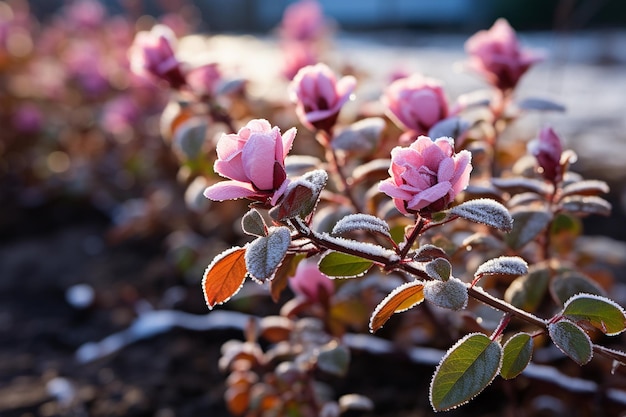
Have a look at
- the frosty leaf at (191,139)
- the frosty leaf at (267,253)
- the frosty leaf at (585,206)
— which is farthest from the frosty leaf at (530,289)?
the frosty leaf at (191,139)

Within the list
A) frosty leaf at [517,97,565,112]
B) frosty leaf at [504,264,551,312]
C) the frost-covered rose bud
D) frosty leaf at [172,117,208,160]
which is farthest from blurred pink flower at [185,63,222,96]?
frosty leaf at [504,264,551,312]

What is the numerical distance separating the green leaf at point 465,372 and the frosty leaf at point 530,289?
0.31 metres

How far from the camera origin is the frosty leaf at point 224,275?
78 centimetres

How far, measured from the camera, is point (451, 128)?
97 cm

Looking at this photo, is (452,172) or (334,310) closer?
(452,172)

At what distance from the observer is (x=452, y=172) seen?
688 mm

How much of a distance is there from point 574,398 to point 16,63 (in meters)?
3.33

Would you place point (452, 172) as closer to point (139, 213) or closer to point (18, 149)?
point (139, 213)

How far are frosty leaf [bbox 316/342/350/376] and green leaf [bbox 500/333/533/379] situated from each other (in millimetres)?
325

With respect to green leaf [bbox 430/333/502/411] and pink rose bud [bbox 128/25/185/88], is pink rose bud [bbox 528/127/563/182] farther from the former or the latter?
pink rose bud [bbox 128/25/185/88]

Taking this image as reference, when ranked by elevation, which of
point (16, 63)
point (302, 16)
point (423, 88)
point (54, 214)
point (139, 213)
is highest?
point (423, 88)

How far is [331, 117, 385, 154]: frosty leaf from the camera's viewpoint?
1.07 metres

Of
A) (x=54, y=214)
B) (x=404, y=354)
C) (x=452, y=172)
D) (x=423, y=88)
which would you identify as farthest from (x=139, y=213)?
(x=452, y=172)

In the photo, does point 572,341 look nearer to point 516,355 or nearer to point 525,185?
point 516,355
